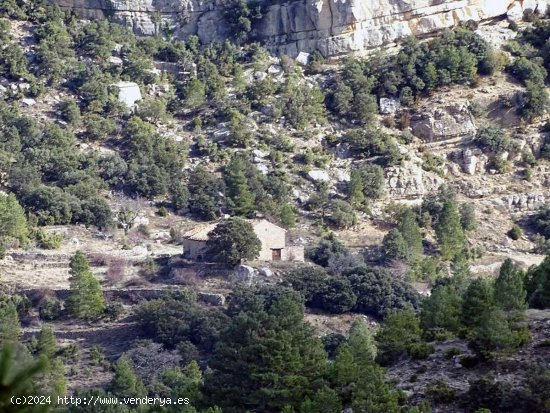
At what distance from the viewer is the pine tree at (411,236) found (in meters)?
47.8

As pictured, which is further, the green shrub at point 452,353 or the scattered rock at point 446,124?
the scattered rock at point 446,124

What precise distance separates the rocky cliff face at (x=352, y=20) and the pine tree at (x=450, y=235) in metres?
17.9

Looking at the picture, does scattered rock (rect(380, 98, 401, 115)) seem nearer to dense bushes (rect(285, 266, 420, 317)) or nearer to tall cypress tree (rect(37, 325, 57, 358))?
dense bushes (rect(285, 266, 420, 317))

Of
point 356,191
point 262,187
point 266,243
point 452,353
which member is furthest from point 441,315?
point 262,187

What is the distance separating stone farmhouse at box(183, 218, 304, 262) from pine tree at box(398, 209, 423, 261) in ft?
14.8

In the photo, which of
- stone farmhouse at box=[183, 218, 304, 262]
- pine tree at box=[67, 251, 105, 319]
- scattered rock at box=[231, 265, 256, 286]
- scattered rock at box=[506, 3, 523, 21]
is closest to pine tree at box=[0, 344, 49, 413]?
pine tree at box=[67, 251, 105, 319]

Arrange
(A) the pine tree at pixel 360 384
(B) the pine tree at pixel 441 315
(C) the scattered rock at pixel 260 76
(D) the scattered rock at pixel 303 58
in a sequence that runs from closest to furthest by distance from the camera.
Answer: (A) the pine tree at pixel 360 384
(B) the pine tree at pixel 441 315
(C) the scattered rock at pixel 260 76
(D) the scattered rock at pixel 303 58

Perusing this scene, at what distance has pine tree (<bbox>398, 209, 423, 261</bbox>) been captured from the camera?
157 ft

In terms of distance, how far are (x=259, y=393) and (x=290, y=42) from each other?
1695 inches

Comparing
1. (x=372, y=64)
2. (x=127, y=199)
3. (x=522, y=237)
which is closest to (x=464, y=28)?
(x=372, y=64)

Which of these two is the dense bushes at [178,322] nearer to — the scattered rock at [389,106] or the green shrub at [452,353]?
the green shrub at [452,353]

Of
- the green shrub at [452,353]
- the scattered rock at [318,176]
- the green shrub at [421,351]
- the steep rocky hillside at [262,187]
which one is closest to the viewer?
the green shrub at [452,353]

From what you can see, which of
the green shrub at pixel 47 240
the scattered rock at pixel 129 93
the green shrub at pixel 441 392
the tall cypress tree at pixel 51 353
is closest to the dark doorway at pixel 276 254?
the green shrub at pixel 47 240

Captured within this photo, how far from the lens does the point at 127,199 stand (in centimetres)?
5316
